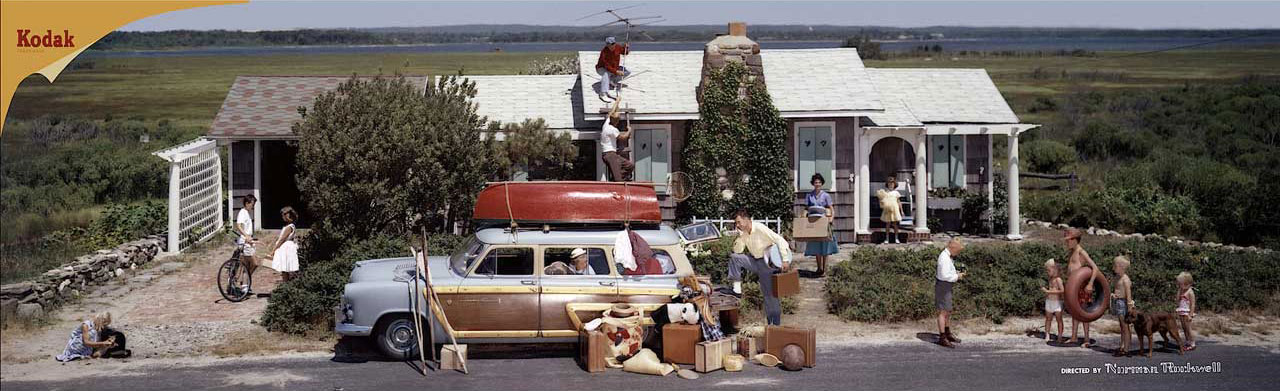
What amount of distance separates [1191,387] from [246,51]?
370 ft

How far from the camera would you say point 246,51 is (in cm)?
11675

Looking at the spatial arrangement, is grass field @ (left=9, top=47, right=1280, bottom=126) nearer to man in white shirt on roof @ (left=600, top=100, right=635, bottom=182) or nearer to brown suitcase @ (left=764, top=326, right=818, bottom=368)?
man in white shirt on roof @ (left=600, top=100, right=635, bottom=182)

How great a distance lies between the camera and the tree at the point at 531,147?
20.7 metres

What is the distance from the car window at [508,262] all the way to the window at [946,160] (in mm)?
11819

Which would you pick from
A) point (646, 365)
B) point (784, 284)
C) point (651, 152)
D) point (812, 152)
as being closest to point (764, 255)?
point (784, 284)

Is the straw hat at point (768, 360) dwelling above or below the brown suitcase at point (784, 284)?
below

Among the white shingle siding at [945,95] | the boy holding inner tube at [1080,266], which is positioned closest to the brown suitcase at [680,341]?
the boy holding inner tube at [1080,266]

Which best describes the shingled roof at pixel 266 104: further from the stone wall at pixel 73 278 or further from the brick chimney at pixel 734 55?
the brick chimney at pixel 734 55

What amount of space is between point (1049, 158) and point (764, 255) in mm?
25675

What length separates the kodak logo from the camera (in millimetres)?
13477

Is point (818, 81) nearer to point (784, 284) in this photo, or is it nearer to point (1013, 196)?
point (1013, 196)

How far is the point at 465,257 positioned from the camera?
1374 cm

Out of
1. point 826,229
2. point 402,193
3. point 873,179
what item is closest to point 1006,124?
point 873,179

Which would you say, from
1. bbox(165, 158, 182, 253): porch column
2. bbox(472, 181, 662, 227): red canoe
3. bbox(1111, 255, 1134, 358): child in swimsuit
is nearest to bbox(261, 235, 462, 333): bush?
bbox(472, 181, 662, 227): red canoe
